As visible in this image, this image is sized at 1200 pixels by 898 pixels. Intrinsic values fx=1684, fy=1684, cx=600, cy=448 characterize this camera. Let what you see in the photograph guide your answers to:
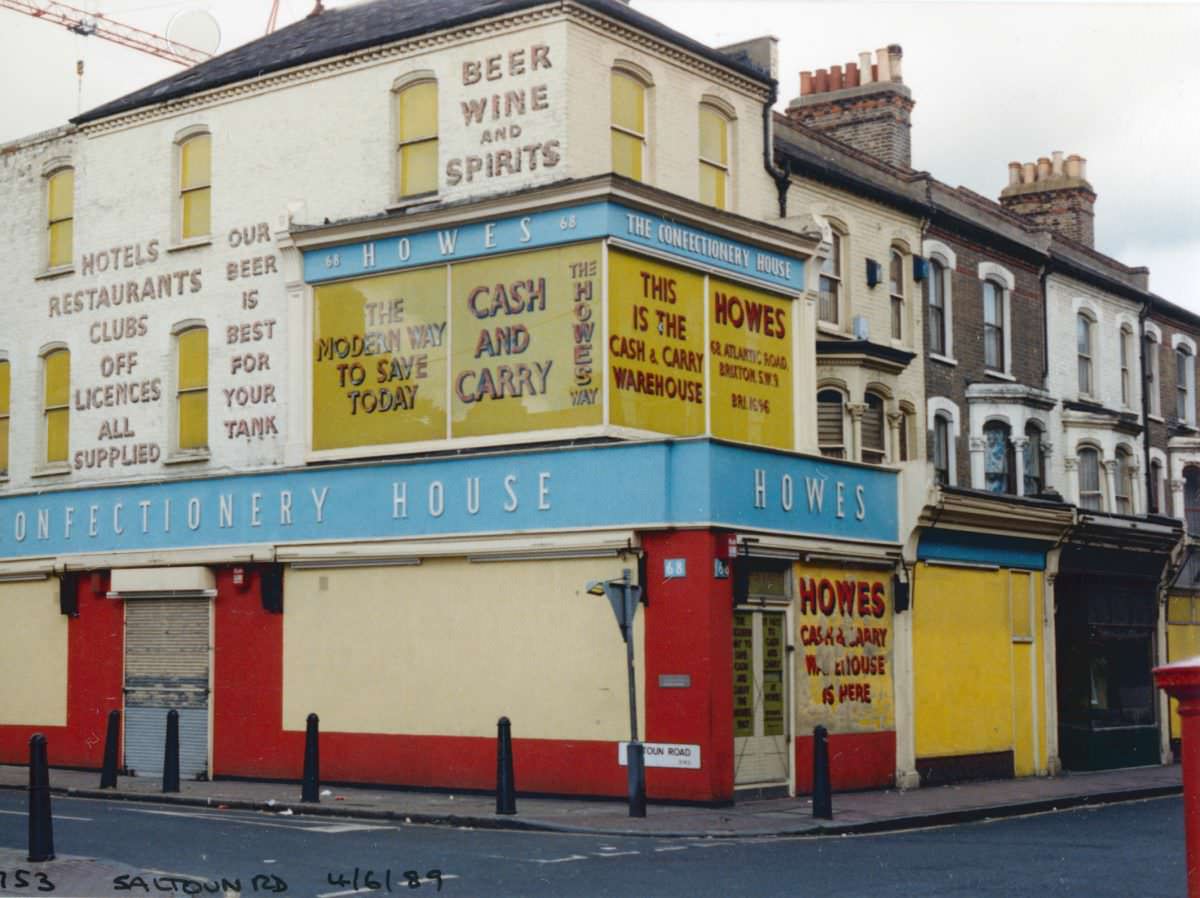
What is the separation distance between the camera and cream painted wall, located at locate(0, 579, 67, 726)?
27.1 meters

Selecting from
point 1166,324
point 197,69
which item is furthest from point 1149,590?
point 197,69

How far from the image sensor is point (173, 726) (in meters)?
21.9

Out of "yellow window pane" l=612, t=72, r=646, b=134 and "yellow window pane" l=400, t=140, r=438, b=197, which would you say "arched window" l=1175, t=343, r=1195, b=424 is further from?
"yellow window pane" l=400, t=140, r=438, b=197

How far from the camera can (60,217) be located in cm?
2872

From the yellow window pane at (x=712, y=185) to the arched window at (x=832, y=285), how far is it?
3.01 metres

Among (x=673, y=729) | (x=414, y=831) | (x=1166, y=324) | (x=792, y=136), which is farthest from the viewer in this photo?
(x=1166, y=324)

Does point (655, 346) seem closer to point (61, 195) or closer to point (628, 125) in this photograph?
point (628, 125)

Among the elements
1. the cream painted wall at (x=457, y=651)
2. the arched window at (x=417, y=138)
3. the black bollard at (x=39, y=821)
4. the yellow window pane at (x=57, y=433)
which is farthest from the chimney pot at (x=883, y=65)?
the black bollard at (x=39, y=821)

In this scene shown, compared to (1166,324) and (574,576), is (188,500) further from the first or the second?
A: (1166,324)

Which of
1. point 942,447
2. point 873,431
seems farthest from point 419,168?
point 942,447

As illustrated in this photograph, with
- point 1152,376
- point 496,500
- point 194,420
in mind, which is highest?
point 1152,376

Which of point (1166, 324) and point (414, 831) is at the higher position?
point (1166, 324)

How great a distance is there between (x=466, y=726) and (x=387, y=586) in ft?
7.79

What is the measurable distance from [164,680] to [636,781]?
393 inches
